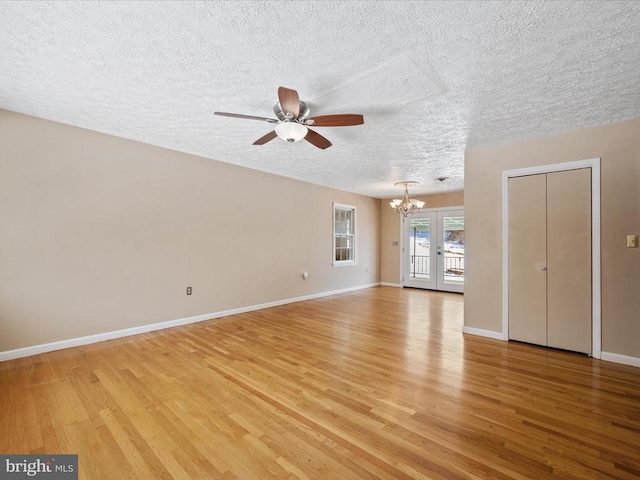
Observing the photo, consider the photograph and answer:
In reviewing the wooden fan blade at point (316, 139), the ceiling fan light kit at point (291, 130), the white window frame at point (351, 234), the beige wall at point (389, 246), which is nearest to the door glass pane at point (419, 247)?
the beige wall at point (389, 246)

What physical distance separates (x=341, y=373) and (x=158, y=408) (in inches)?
58.8

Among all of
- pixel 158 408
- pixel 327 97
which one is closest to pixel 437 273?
pixel 327 97

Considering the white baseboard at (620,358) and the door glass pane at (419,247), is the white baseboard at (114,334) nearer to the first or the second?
the door glass pane at (419,247)

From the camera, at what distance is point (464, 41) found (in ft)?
6.01

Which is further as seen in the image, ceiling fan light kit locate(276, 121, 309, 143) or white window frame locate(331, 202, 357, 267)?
white window frame locate(331, 202, 357, 267)

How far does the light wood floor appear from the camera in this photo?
1553 mm

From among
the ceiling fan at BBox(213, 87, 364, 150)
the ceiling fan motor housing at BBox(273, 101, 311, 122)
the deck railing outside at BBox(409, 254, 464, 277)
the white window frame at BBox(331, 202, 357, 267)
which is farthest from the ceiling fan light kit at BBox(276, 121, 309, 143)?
the deck railing outside at BBox(409, 254, 464, 277)

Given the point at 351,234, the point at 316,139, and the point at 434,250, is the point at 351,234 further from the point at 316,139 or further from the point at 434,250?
the point at 316,139

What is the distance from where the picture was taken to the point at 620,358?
2.94 metres

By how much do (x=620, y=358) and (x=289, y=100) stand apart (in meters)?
4.12

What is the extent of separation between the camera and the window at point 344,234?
23.0 feet

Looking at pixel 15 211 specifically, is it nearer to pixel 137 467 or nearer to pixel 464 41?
pixel 137 467

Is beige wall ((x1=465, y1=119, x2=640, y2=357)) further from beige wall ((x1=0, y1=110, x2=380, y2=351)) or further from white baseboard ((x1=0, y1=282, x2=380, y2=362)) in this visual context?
white baseboard ((x1=0, y1=282, x2=380, y2=362))

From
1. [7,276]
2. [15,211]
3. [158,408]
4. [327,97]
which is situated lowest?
[158,408]
